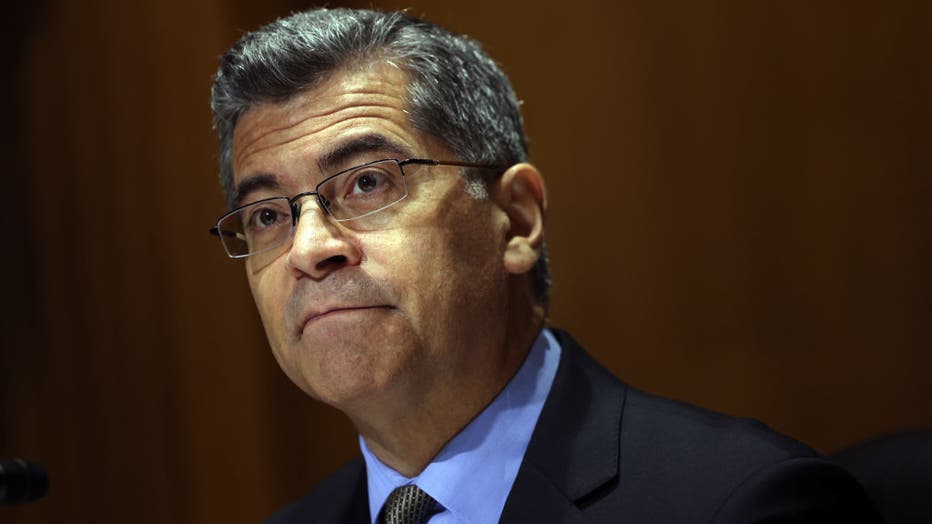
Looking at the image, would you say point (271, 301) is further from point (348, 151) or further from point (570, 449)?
point (570, 449)

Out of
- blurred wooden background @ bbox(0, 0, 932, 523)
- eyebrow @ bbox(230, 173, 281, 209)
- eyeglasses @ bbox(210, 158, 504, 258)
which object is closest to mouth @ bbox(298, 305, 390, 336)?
eyeglasses @ bbox(210, 158, 504, 258)

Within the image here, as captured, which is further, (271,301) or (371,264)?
(271,301)

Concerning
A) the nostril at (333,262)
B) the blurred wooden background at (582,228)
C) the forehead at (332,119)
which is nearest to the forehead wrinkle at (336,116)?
the forehead at (332,119)

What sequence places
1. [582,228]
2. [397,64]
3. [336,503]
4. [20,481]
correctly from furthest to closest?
[582,228] < [336,503] < [397,64] < [20,481]

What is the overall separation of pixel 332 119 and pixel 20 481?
797 millimetres

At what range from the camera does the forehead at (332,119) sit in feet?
6.08

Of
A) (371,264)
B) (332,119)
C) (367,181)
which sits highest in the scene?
(332,119)

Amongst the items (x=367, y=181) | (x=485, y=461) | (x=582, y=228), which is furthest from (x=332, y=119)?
(x=582, y=228)

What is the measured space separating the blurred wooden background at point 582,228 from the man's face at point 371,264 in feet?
2.22

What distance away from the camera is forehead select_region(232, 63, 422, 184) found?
6.08 feet

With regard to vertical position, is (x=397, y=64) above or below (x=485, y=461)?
above

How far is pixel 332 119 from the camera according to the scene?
187cm

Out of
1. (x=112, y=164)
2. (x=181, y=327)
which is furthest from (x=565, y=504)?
(x=112, y=164)

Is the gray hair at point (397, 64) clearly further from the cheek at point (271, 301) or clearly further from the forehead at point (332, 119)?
the cheek at point (271, 301)
